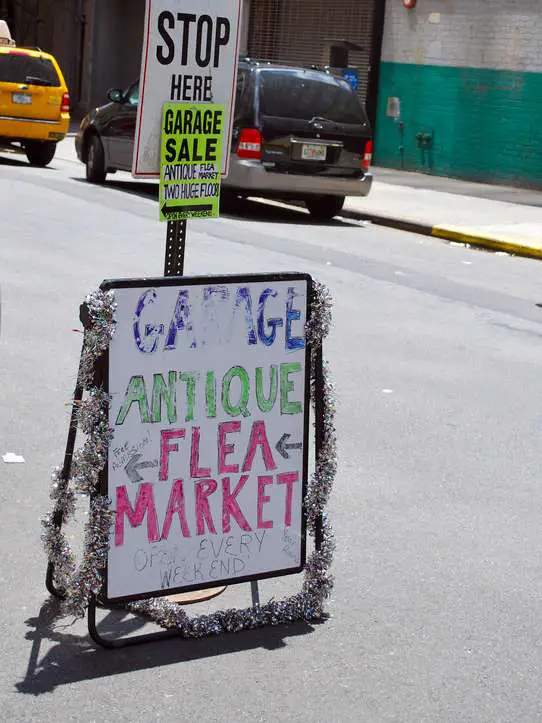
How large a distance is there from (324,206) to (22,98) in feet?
20.6

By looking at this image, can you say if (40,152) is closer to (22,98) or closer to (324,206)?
(22,98)

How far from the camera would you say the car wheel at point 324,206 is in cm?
1775

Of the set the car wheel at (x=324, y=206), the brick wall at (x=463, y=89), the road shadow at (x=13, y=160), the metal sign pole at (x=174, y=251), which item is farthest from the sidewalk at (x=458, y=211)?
the metal sign pole at (x=174, y=251)

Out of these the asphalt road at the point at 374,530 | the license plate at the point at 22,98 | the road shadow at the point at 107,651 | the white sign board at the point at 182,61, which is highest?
the white sign board at the point at 182,61

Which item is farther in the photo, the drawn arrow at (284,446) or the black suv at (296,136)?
the black suv at (296,136)

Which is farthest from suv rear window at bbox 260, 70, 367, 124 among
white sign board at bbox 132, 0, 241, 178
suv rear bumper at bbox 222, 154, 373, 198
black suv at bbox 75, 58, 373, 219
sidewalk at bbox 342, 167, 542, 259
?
white sign board at bbox 132, 0, 241, 178

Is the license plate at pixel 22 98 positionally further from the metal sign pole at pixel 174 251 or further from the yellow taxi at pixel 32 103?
the metal sign pole at pixel 174 251

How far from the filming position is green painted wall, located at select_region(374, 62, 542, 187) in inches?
915

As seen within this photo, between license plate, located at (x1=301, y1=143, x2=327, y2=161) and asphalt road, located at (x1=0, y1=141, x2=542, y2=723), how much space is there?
14.4 feet

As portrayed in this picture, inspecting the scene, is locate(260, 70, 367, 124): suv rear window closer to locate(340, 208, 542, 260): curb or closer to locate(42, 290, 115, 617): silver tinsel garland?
locate(340, 208, 542, 260): curb

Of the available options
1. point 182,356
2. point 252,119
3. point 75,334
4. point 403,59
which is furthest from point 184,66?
point 403,59

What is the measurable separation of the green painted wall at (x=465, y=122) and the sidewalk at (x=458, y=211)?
1.70ft

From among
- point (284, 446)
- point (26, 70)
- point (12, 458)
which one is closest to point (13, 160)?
point (26, 70)

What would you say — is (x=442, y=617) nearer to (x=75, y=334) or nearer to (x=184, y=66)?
(x=184, y=66)
